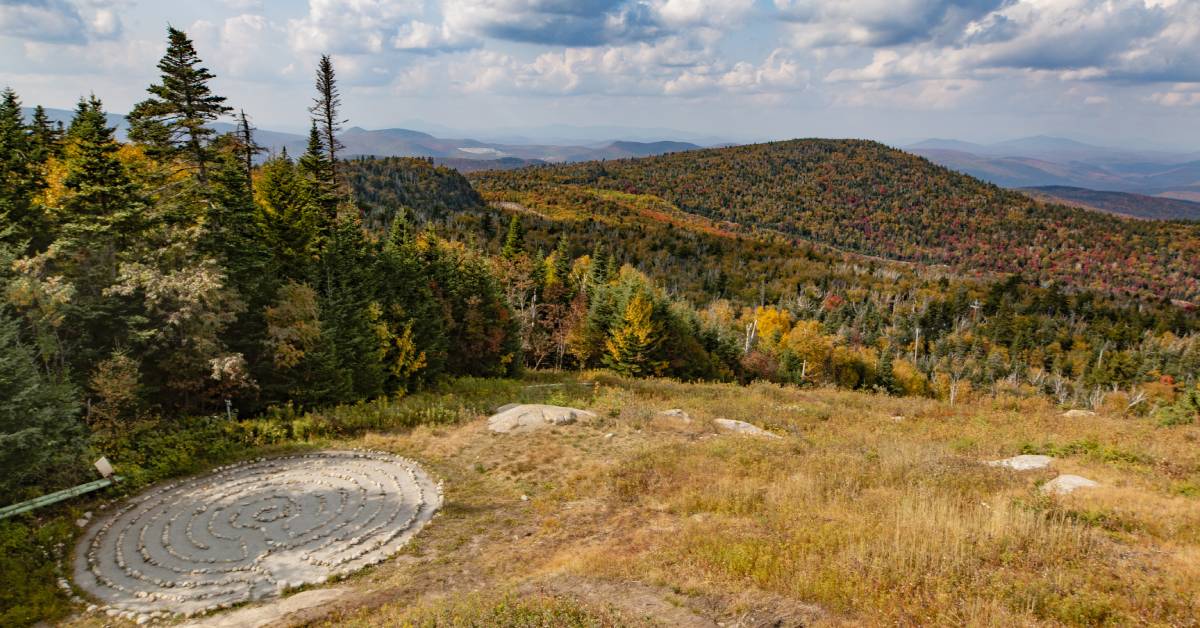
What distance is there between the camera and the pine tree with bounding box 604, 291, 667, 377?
61.1 m

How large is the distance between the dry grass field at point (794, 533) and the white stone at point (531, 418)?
4.02 feet

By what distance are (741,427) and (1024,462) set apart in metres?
12.0

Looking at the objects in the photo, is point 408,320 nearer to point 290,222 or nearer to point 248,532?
point 290,222

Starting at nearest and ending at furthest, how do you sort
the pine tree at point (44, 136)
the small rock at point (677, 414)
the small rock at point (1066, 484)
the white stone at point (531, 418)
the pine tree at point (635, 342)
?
the small rock at point (1066, 484), the white stone at point (531, 418), the small rock at point (677, 414), the pine tree at point (44, 136), the pine tree at point (635, 342)

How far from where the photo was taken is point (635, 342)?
6162cm

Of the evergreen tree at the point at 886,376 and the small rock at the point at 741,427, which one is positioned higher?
the small rock at the point at 741,427

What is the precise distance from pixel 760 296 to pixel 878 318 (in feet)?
115

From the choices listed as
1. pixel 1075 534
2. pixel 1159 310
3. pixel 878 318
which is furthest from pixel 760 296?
pixel 1075 534

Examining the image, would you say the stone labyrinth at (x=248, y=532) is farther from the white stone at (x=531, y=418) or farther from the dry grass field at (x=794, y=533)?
the white stone at (x=531, y=418)

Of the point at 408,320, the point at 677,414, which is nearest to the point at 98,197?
the point at 408,320

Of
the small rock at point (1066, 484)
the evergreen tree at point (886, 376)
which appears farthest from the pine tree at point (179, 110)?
the evergreen tree at point (886, 376)

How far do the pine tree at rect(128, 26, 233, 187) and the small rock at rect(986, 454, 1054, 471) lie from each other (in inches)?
1545

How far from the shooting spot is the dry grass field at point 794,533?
1037 cm

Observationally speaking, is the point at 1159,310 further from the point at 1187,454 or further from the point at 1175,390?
the point at 1187,454
